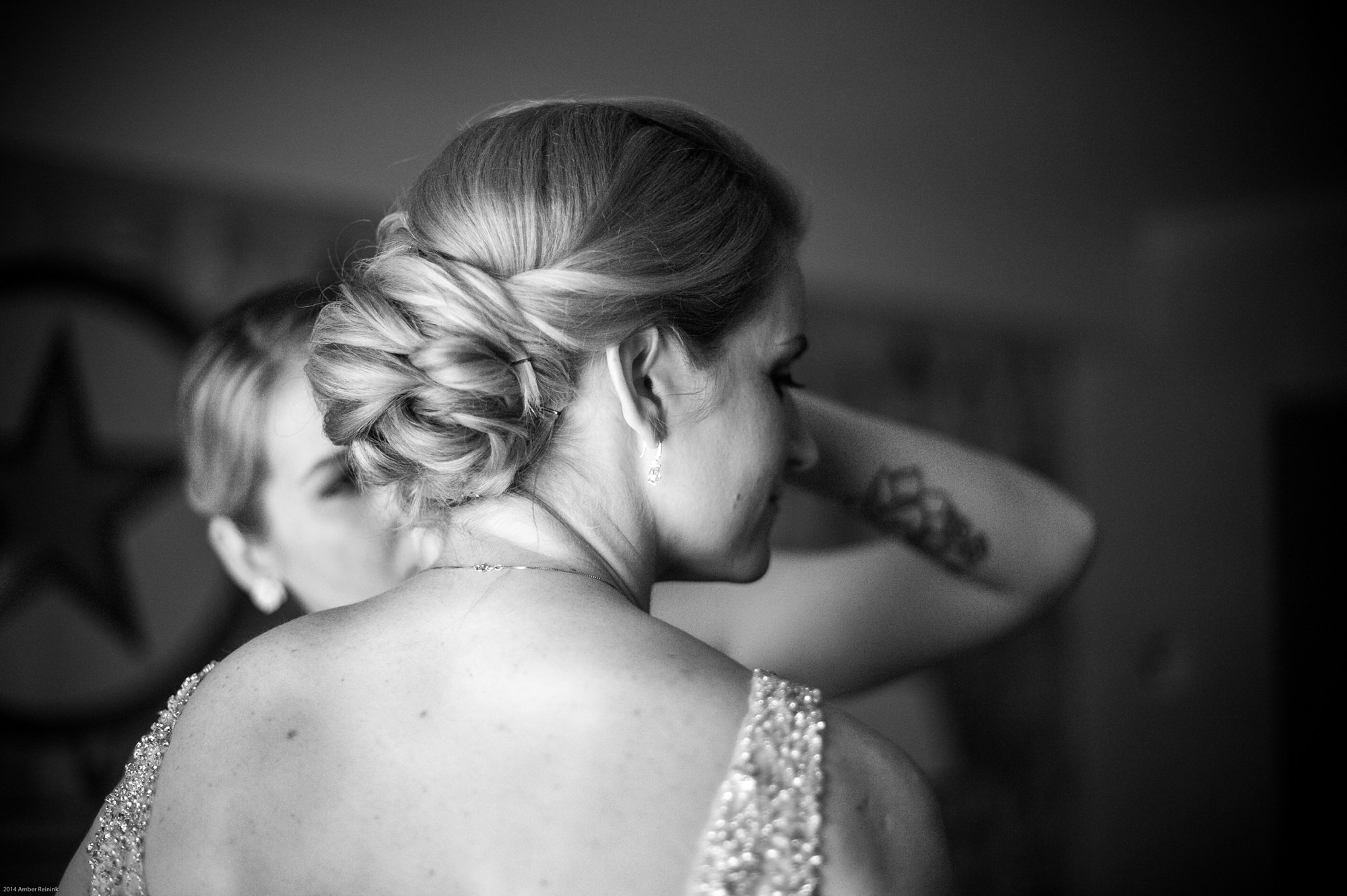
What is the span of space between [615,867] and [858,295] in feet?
11.9

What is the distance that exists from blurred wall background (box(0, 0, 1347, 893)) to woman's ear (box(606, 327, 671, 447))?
171 cm

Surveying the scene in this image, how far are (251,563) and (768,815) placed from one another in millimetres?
930

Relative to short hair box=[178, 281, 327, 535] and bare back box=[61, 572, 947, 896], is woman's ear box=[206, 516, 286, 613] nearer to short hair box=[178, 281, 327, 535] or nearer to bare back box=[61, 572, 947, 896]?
short hair box=[178, 281, 327, 535]

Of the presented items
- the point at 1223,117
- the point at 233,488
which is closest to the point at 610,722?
the point at 233,488

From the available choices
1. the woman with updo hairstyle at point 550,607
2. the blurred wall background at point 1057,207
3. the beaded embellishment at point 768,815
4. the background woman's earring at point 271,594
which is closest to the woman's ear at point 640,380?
the woman with updo hairstyle at point 550,607

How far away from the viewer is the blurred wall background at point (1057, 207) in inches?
106

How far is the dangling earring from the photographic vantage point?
807 mm

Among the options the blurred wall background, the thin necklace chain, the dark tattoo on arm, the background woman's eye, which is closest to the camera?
the thin necklace chain

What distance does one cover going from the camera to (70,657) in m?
2.46

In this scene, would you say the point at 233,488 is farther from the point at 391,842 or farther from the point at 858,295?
the point at 858,295

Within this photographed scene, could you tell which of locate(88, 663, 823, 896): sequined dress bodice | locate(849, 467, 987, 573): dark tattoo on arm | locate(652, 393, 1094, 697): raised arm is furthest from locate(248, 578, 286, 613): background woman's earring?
locate(88, 663, 823, 896): sequined dress bodice

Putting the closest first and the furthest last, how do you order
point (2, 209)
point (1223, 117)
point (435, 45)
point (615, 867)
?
point (615, 867) → point (2, 209) → point (435, 45) → point (1223, 117)

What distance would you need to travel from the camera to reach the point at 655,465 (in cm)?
81

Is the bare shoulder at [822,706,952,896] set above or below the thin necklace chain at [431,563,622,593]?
below
